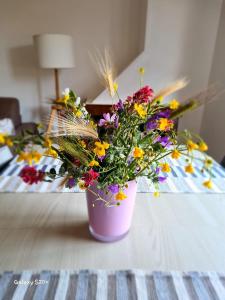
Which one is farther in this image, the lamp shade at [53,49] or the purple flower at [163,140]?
the lamp shade at [53,49]

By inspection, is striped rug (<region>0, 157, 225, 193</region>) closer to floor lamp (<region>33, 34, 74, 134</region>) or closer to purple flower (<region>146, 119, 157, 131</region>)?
purple flower (<region>146, 119, 157, 131</region>)

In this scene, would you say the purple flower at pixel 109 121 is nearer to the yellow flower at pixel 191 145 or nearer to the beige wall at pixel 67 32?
the yellow flower at pixel 191 145

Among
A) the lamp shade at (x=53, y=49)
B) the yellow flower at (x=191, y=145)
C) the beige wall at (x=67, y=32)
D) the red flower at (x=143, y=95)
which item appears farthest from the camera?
the beige wall at (x=67, y=32)

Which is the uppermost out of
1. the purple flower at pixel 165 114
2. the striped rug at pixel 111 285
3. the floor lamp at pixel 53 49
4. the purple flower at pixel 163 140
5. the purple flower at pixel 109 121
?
the floor lamp at pixel 53 49

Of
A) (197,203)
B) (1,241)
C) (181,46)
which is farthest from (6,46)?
(197,203)

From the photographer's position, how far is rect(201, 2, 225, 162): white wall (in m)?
2.07

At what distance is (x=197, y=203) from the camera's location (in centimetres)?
78

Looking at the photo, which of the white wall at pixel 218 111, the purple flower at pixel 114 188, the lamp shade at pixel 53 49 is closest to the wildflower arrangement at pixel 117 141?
the purple flower at pixel 114 188

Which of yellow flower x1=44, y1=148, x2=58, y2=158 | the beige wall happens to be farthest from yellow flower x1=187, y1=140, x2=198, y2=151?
the beige wall

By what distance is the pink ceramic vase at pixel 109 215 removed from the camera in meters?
0.54

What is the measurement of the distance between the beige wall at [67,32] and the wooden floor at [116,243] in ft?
6.61

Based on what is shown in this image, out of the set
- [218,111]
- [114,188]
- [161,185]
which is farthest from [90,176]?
[218,111]

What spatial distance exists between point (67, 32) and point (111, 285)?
255cm

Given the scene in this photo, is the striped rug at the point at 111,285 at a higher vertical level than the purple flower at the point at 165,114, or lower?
lower
